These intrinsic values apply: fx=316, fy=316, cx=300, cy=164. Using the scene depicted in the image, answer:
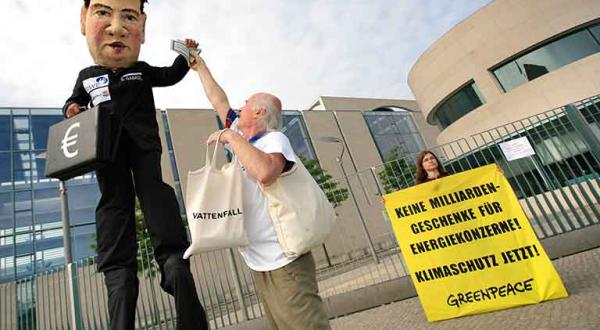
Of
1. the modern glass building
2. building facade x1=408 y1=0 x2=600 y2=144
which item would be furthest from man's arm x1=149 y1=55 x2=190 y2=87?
building facade x1=408 y1=0 x2=600 y2=144

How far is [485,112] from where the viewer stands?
62.3 feet

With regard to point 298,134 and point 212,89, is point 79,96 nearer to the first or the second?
point 212,89

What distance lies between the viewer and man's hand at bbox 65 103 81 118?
1825mm

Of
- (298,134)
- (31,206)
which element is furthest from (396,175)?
(298,134)

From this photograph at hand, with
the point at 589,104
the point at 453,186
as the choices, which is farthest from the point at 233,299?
the point at 589,104

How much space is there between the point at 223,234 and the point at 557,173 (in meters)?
6.25

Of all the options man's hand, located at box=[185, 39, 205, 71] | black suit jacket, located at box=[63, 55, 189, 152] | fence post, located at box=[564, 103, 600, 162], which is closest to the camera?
black suit jacket, located at box=[63, 55, 189, 152]

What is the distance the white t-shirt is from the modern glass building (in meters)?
16.3

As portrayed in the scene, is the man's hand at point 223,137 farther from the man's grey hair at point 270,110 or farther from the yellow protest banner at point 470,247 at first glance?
the yellow protest banner at point 470,247

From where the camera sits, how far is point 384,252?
6449 mm

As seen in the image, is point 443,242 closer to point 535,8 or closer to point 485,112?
point 485,112

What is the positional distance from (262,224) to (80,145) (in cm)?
96

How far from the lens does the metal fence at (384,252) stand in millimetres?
5078

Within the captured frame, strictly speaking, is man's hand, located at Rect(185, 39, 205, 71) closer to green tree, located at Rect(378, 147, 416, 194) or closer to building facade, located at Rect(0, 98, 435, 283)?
green tree, located at Rect(378, 147, 416, 194)
